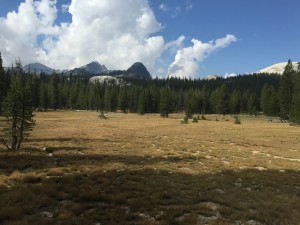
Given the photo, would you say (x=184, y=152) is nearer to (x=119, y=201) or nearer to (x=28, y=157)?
(x=28, y=157)

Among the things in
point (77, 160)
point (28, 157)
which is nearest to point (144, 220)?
point (77, 160)

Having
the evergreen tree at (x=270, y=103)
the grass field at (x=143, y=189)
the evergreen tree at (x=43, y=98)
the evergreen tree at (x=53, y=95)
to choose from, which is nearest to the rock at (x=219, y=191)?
the grass field at (x=143, y=189)

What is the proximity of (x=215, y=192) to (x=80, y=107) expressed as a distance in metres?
165

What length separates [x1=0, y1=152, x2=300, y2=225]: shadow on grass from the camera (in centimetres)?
1210

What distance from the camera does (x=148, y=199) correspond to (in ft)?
48.9

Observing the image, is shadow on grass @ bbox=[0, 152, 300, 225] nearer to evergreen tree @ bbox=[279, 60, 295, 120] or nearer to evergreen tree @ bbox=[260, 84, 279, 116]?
evergreen tree @ bbox=[279, 60, 295, 120]

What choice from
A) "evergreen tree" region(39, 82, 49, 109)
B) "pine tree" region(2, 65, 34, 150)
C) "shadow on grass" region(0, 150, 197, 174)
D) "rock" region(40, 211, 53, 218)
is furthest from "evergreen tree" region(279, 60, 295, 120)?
"evergreen tree" region(39, 82, 49, 109)

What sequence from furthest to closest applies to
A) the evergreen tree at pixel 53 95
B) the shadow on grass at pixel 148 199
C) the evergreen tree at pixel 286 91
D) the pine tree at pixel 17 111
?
1. the evergreen tree at pixel 53 95
2. the evergreen tree at pixel 286 91
3. the pine tree at pixel 17 111
4. the shadow on grass at pixel 148 199

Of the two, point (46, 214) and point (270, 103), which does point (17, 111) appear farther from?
point (270, 103)

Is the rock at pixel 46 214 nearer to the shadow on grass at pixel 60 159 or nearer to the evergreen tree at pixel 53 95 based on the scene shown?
the shadow on grass at pixel 60 159

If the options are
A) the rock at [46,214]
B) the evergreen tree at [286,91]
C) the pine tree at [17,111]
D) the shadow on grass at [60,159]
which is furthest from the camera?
the evergreen tree at [286,91]

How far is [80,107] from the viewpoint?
176 m

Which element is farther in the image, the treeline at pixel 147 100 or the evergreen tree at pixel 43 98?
the evergreen tree at pixel 43 98

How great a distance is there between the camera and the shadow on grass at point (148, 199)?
39.7ft
